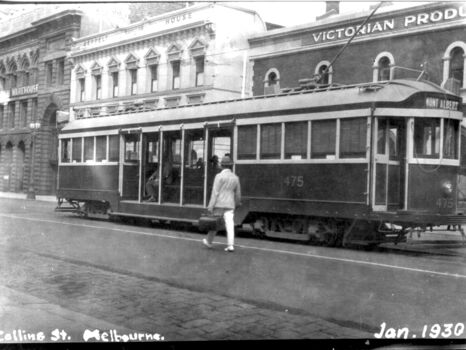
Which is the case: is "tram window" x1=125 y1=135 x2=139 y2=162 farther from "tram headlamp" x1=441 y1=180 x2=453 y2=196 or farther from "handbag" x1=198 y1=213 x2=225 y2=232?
"tram headlamp" x1=441 y1=180 x2=453 y2=196

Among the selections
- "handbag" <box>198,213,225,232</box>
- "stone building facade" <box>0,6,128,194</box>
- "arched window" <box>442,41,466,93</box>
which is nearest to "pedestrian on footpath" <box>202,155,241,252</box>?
"handbag" <box>198,213,225,232</box>

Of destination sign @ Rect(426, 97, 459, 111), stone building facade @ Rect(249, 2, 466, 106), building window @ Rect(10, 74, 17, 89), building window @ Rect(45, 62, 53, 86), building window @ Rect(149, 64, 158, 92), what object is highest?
stone building facade @ Rect(249, 2, 466, 106)

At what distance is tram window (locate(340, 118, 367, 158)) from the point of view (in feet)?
30.8

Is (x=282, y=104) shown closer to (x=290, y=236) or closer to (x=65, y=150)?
(x=290, y=236)

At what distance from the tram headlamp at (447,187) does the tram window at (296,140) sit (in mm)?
2386

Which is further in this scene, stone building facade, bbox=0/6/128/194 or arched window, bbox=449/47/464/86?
arched window, bbox=449/47/464/86

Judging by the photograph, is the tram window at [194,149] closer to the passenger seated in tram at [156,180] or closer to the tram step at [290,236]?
the passenger seated in tram at [156,180]

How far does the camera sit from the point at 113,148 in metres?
14.2

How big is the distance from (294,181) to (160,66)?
5.10 meters

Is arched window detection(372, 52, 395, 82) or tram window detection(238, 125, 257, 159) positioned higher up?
arched window detection(372, 52, 395, 82)

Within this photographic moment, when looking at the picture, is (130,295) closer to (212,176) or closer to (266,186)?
(266,186)

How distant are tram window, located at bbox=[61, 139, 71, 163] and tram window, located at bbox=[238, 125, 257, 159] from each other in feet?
19.4

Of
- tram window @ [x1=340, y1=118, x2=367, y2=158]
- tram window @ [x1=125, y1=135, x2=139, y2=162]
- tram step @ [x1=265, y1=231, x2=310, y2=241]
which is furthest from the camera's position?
tram window @ [x1=125, y1=135, x2=139, y2=162]

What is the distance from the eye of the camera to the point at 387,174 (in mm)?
9320
